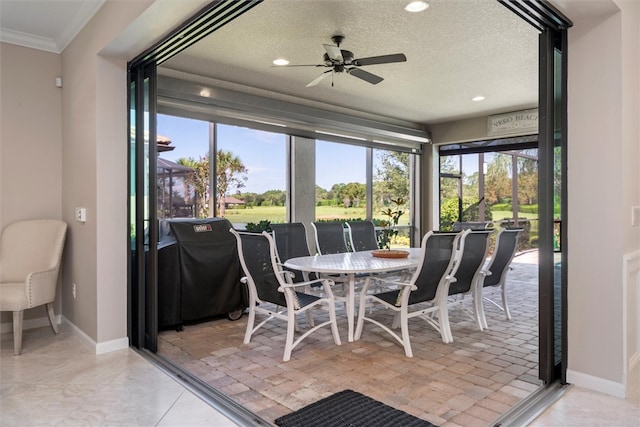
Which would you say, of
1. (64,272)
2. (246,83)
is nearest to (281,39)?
(246,83)

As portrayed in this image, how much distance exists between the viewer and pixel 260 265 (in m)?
3.37

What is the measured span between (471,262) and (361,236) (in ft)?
5.49

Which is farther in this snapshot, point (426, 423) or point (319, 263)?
point (319, 263)

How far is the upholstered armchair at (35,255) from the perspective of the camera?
3.40 meters

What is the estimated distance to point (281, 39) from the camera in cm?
386

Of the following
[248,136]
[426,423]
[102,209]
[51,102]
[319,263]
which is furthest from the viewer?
[248,136]

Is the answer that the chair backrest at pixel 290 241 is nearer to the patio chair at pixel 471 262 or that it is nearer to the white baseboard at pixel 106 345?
the patio chair at pixel 471 262

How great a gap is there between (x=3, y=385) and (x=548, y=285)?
3381 millimetres

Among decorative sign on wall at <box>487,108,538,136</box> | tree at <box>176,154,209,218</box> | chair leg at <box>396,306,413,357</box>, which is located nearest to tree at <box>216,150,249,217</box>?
tree at <box>176,154,209,218</box>

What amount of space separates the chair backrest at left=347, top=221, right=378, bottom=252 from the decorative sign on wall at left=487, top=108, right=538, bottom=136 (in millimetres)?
3259

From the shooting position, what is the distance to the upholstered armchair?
3.40 meters

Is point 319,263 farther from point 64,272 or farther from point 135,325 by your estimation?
point 64,272

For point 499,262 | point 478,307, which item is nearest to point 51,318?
point 478,307

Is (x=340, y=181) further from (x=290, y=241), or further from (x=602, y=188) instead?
(x=602, y=188)
